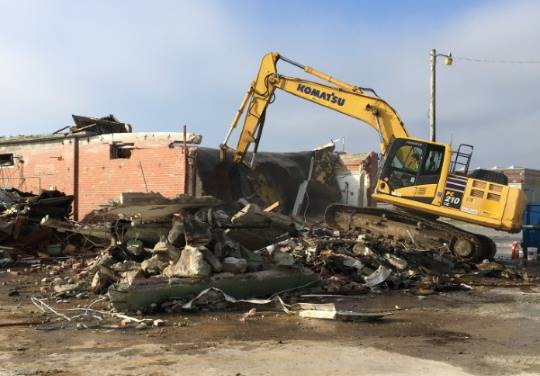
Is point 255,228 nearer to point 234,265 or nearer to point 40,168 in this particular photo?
point 234,265

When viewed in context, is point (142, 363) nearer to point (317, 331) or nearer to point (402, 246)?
point (317, 331)

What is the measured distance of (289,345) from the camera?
20.4ft

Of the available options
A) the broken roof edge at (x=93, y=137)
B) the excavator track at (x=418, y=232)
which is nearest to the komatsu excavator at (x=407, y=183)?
the excavator track at (x=418, y=232)

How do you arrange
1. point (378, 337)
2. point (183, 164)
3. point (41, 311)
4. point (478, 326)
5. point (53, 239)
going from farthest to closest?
point (183, 164)
point (53, 239)
point (41, 311)
point (478, 326)
point (378, 337)

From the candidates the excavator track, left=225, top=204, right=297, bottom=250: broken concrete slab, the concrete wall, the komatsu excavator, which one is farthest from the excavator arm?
the concrete wall

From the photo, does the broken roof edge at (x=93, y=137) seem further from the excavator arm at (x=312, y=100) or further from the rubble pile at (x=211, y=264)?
the rubble pile at (x=211, y=264)

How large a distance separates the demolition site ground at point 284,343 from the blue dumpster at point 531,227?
26.3 ft

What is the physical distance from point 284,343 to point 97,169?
15634 mm

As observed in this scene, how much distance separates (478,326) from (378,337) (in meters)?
1.65

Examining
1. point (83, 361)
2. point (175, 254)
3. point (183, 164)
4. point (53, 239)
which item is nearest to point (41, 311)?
point (175, 254)

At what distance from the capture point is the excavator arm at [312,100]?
14562 mm

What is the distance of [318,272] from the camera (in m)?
10.9

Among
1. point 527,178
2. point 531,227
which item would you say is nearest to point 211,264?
point 531,227

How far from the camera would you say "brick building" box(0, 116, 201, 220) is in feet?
61.0
